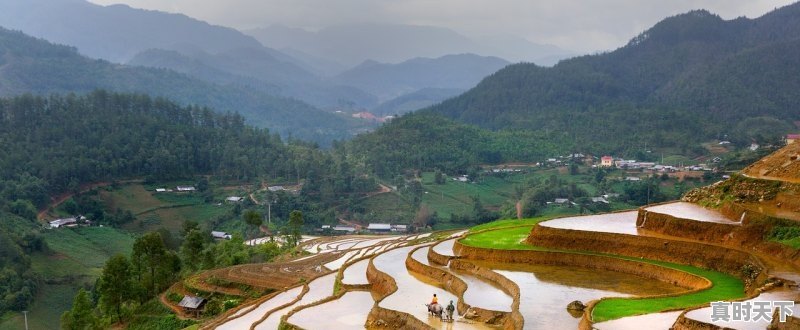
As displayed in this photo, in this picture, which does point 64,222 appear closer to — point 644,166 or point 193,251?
point 193,251

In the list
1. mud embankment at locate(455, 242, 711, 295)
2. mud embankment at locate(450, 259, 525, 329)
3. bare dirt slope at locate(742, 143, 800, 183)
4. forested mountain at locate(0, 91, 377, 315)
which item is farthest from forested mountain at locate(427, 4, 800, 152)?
mud embankment at locate(450, 259, 525, 329)

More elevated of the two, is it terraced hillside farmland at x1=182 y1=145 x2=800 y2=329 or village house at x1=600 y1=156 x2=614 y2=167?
village house at x1=600 y1=156 x2=614 y2=167

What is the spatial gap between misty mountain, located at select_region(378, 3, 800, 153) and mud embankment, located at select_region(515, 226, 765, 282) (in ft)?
212

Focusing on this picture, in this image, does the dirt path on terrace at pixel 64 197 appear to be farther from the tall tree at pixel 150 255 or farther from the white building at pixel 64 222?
the tall tree at pixel 150 255

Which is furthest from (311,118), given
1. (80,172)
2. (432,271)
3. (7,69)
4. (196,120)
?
(432,271)

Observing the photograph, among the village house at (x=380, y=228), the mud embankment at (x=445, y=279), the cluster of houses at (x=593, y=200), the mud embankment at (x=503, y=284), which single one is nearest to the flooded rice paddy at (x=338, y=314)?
the mud embankment at (x=445, y=279)

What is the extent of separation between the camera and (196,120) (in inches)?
3479

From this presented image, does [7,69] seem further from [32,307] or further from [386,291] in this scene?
[386,291]

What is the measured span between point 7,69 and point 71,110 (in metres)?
55.0

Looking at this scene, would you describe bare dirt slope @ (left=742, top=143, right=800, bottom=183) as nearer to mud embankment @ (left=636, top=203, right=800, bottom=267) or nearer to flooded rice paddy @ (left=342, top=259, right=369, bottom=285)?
mud embankment @ (left=636, top=203, right=800, bottom=267)

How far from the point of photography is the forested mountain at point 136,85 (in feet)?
399

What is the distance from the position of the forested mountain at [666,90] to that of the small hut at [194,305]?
67895 millimetres

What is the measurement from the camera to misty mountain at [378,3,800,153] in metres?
94.3

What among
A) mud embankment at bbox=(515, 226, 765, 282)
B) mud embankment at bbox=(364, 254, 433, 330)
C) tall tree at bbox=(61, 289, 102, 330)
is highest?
mud embankment at bbox=(515, 226, 765, 282)
